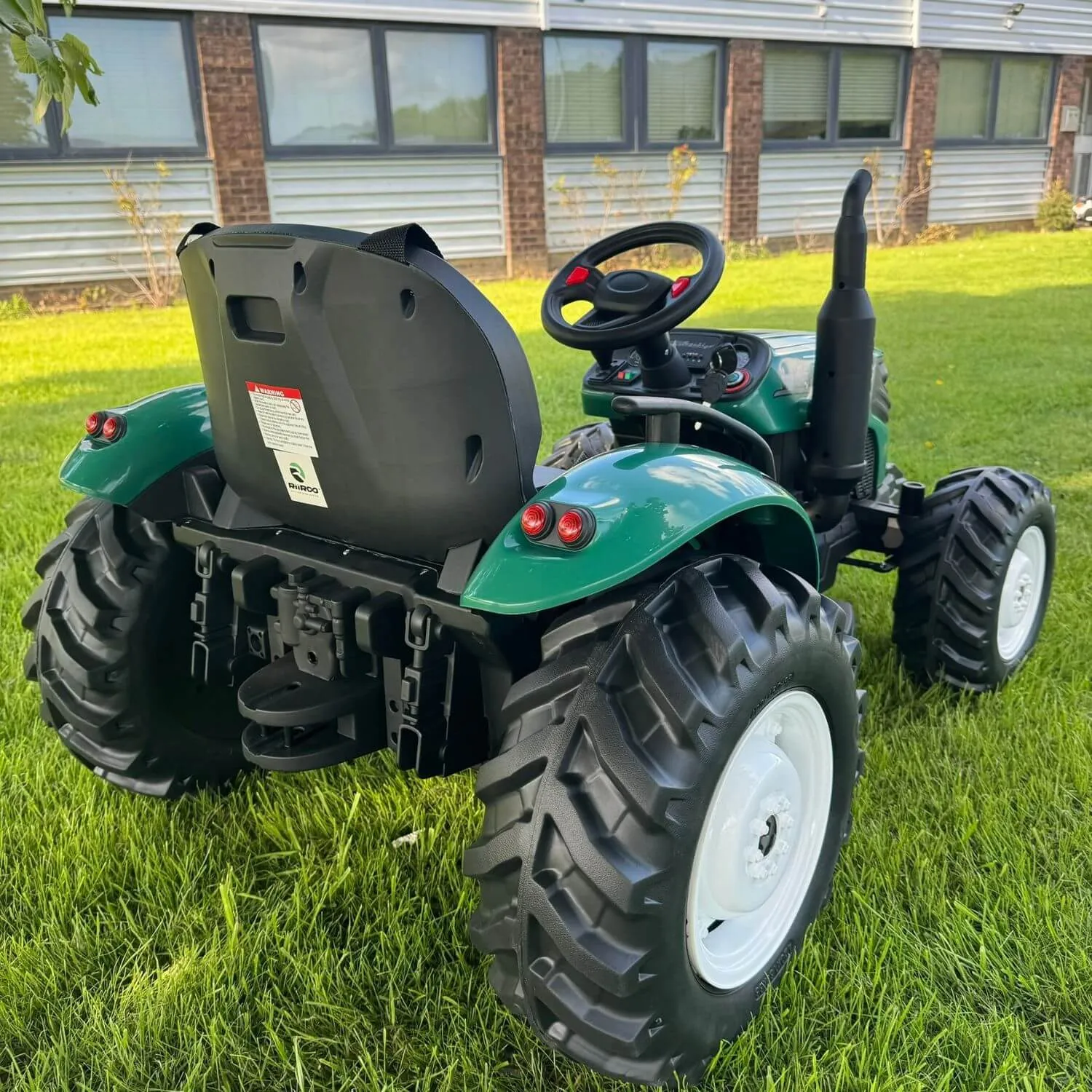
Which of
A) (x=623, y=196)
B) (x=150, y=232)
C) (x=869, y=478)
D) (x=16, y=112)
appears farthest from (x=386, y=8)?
(x=869, y=478)

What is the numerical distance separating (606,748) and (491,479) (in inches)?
19.1

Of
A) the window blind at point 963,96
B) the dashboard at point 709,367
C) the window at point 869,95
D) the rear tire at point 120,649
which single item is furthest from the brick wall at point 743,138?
the rear tire at point 120,649

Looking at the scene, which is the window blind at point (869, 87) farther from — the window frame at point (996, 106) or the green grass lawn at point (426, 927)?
the green grass lawn at point (426, 927)

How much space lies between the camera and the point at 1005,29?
16969 millimetres

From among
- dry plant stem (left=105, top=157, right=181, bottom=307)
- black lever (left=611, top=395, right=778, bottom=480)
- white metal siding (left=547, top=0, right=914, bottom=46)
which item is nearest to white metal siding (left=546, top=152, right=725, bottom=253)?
white metal siding (left=547, top=0, right=914, bottom=46)

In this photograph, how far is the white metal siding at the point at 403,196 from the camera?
11.8 metres

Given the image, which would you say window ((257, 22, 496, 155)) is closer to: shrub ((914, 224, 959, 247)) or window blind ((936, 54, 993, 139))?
shrub ((914, 224, 959, 247))

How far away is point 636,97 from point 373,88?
150 inches

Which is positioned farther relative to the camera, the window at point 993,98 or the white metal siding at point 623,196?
the window at point 993,98

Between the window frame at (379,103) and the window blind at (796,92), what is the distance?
4.51 m

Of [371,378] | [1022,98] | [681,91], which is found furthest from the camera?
[1022,98]

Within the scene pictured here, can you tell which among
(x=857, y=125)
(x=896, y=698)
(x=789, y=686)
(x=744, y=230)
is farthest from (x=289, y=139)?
(x=789, y=686)

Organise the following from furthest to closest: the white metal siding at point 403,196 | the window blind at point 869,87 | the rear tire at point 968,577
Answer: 1. the window blind at point 869,87
2. the white metal siding at point 403,196
3. the rear tire at point 968,577

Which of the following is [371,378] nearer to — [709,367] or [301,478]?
[301,478]
